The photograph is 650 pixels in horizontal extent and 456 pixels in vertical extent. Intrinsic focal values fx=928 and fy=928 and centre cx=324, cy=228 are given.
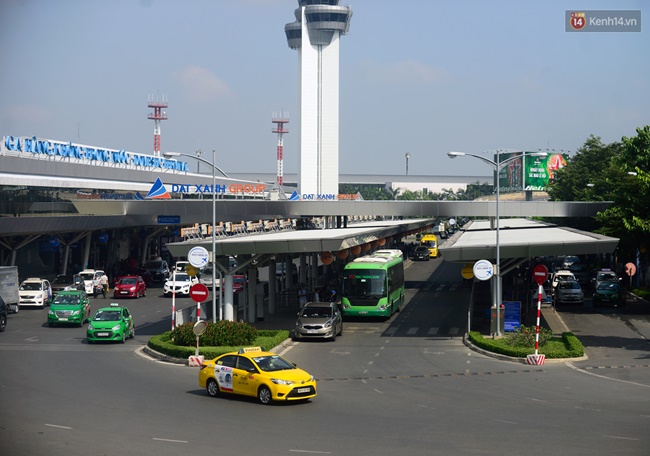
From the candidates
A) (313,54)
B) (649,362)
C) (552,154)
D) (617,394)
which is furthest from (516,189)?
(617,394)

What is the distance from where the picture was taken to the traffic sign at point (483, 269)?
39.0m

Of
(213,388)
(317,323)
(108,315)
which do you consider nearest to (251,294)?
(317,323)

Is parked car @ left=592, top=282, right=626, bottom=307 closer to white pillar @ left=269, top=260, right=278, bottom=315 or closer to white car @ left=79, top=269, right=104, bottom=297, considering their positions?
white pillar @ left=269, top=260, right=278, bottom=315

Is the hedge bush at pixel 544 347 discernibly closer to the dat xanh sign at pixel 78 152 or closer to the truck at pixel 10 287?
the truck at pixel 10 287

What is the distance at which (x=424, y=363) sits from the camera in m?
33.7

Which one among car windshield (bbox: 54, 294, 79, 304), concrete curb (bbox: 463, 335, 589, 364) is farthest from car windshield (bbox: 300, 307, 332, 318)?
car windshield (bbox: 54, 294, 79, 304)

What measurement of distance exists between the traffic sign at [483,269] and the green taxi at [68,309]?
19548 mm

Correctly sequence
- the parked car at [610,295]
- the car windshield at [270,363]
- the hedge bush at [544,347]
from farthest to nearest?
the parked car at [610,295] → the hedge bush at [544,347] → the car windshield at [270,363]

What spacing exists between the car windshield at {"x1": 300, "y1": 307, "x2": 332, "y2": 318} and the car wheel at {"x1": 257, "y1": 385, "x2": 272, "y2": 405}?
51.1 ft

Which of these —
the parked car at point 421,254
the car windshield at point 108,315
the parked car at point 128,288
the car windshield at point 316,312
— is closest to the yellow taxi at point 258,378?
the car windshield at point 316,312

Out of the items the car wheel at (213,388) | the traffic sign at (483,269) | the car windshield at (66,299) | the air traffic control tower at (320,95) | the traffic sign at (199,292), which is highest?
the air traffic control tower at (320,95)

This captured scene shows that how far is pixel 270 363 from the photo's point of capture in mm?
25547

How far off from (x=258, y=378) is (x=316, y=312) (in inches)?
626

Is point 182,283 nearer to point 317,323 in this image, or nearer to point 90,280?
point 90,280
